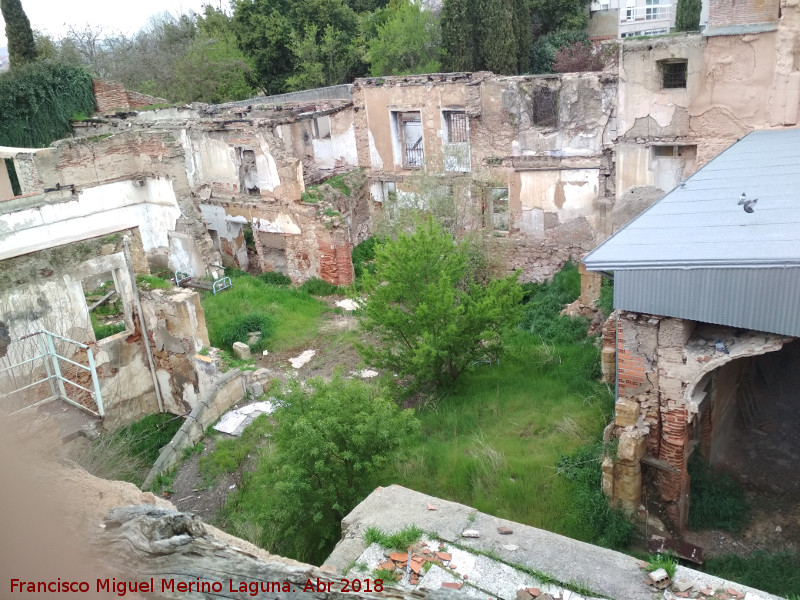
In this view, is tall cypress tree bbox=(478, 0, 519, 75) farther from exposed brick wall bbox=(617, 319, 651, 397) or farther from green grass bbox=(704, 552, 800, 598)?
green grass bbox=(704, 552, 800, 598)

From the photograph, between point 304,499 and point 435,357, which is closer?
point 304,499

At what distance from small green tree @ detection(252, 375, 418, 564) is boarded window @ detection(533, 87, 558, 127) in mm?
13704

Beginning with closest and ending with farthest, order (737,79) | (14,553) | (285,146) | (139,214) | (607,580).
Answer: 1. (14,553)
2. (607,580)
3. (737,79)
4. (139,214)
5. (285,146)

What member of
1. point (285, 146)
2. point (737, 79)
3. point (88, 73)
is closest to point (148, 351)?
point (285, 146)

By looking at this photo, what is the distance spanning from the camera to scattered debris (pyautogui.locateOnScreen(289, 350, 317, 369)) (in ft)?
54.3

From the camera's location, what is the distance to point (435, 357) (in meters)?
12.8

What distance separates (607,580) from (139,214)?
58.8 ft

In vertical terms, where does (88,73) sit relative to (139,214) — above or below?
above

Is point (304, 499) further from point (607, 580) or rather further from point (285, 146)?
point (285, 146)

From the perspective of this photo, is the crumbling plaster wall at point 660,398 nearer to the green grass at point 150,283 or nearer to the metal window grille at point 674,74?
the green grass at point 150,283

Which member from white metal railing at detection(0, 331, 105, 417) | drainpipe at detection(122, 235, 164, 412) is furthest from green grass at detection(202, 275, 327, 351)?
white metal railing at detection(0, 331, 105, 417)

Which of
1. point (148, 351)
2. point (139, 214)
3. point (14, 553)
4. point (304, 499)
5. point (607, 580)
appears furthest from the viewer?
point (139, 214)

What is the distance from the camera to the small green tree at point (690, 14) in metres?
33.6

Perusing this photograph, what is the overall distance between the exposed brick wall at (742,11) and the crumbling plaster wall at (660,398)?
10.0m
